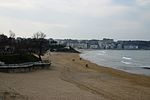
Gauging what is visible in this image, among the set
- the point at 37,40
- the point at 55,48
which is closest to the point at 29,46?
the point at 37,40

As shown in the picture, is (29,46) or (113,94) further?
(29,46)

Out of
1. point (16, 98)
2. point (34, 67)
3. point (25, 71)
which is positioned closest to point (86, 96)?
point (16, 98)

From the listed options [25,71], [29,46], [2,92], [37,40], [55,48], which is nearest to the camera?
[2,92]

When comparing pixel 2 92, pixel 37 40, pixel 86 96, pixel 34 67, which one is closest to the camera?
pixel 2 92

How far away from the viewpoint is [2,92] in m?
20.2

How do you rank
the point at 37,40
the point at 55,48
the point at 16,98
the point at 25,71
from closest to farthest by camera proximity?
the point at 16,98 < the point at 25,71 < the point at 37,40 < the point at 55,48

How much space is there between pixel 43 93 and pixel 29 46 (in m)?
50.1

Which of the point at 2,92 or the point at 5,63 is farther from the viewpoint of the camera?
the point at 5,63

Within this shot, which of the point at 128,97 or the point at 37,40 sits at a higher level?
the point at 37,40

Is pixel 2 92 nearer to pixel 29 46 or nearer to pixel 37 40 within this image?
pixel 37 40

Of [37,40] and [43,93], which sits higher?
[37,40]

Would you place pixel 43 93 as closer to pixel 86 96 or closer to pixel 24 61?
pixel 86 96

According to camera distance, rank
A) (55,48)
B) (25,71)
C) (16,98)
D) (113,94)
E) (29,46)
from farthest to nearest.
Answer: (55,48) → (29,46) → (25,71) → (113,94) → (16,98)

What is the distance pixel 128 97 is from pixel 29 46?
51.0 m
